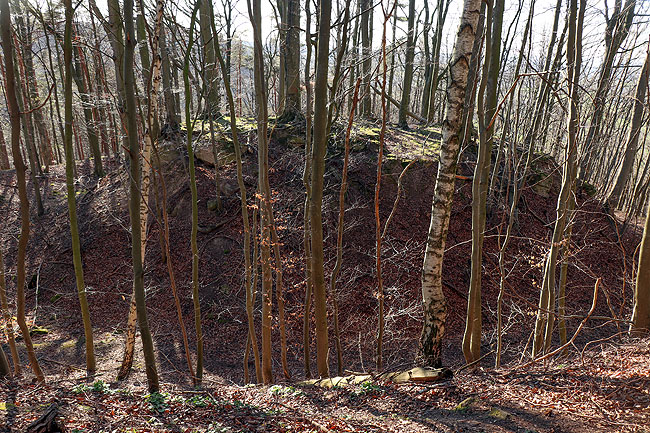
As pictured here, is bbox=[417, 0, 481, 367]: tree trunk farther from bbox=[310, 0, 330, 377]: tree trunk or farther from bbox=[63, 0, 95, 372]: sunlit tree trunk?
bbox=[63, 0, 95, 372]: sunlit tree trunk

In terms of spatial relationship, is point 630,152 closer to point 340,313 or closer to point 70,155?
point 340,313

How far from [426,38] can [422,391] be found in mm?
15761

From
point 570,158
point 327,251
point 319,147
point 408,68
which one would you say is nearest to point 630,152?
point 408,68

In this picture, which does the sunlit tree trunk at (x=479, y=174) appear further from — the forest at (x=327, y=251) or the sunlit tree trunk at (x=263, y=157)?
the sunlit tree trunk at (x=263, y=157)

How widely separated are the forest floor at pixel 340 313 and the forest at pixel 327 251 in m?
0.05

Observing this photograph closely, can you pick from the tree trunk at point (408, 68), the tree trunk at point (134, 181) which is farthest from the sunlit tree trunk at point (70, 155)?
the tree trunk at point (408, 68)

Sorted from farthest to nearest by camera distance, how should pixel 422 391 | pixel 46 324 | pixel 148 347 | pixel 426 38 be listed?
1. pixel 426 38
2. pixel 46 324
3. pixel 148 347
4. pixel 422 391

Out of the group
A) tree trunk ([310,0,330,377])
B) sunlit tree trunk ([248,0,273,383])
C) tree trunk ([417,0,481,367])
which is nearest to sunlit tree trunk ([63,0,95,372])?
sunlit tree trunk ([248,0,273,383])

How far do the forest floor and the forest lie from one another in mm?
53

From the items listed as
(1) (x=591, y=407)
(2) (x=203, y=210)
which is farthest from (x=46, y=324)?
(1) (x=591, y=407)

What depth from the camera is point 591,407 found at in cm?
379

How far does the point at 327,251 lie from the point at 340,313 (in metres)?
1.99

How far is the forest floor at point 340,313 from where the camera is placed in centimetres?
410

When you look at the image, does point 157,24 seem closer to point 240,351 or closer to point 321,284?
point 321,284
